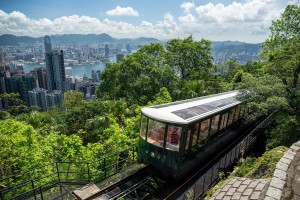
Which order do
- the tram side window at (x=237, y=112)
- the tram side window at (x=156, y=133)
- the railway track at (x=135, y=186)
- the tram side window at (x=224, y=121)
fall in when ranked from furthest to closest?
1. the tram side window at (x=237, y=112)
2. the tram side window at (x=224, y=121)
3. the tram side window at (x=156, y=133)
4. the railway track at (x=135, y=186)

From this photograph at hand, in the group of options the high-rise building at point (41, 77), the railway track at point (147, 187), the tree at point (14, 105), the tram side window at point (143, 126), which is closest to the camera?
the railway track at point (147, 187)

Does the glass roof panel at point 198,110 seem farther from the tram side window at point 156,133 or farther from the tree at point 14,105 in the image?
the tree at point 14,105

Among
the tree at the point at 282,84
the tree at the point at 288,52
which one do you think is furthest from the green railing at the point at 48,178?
the tree at the point at 288,52

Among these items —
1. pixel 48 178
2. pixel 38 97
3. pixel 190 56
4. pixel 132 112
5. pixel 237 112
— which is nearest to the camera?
pixel 48 178

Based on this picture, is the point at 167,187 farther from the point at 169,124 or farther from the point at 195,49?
the point at 195,49

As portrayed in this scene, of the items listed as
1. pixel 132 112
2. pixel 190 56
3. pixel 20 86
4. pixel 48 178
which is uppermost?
pixel 190 56

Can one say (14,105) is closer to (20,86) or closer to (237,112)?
(237,112)

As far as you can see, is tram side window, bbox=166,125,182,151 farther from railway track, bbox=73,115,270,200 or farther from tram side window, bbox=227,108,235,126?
tram side window, bbox=227,108,235,126

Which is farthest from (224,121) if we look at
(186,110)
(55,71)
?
(55,71)
